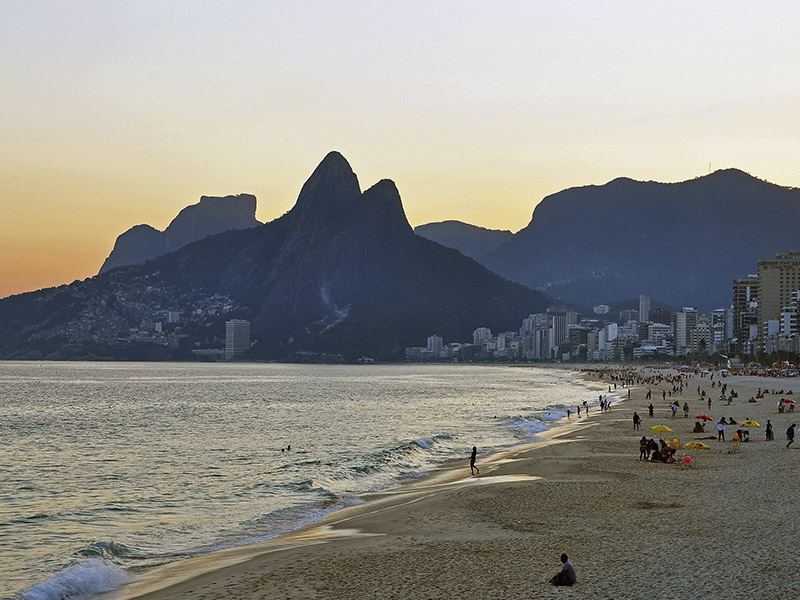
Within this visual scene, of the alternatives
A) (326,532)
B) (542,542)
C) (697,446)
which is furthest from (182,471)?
(697,446)

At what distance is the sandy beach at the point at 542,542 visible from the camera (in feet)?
45.4

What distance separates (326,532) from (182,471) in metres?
14.3

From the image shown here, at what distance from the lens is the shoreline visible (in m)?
16.0

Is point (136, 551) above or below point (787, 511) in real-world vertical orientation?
below

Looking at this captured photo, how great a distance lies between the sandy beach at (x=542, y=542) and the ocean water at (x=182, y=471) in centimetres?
179

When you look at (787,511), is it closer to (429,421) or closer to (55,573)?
(55,573)

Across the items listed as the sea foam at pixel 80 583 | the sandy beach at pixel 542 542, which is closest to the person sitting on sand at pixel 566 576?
the sandy beach at pixel 542 542

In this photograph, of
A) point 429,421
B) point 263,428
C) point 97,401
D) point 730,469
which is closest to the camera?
point 730,469

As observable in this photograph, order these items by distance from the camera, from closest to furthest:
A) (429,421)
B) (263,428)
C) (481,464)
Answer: (481,464) < (263,428) < (429,421)

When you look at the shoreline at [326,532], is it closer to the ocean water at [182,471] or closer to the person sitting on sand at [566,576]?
the ocean water at [182,471]

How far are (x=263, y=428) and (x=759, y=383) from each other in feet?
229

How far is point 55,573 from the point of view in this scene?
1719 centimetres

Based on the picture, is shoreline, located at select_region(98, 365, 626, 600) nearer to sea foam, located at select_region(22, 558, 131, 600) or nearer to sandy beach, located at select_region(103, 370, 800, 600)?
sandy beach, located at select_region(103, 370, 800, 600)

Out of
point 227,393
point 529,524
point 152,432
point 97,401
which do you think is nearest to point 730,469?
point 529,524
